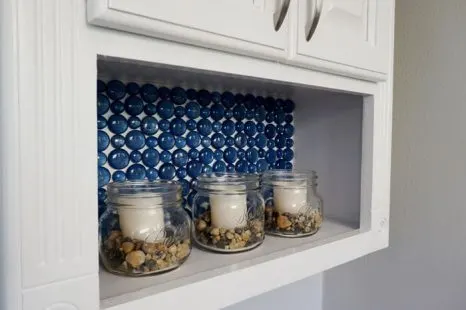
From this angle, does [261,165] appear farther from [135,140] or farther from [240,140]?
[135,140]

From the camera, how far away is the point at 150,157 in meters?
0.75

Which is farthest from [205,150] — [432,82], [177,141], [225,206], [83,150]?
[432,82]

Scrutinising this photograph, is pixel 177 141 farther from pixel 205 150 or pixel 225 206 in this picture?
pixel 225 206

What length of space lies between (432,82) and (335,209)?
38 centimetres

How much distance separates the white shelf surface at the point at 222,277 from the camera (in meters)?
0.51

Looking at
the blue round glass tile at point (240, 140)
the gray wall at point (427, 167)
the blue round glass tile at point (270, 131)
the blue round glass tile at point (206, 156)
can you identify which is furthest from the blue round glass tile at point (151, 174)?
the gray wall at point (427, 167)

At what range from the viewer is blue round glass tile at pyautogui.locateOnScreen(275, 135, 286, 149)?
99 cm

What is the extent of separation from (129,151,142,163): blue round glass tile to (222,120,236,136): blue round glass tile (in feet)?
0.67

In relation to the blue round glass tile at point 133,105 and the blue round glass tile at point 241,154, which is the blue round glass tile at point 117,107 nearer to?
the blue round glass tile at point 133,105

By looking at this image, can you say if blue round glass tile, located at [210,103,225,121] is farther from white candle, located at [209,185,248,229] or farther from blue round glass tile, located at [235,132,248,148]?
white candle, located at [209,185,248,229]

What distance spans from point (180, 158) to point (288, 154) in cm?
33

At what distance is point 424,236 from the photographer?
101cm

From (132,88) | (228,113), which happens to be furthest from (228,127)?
(132,88)

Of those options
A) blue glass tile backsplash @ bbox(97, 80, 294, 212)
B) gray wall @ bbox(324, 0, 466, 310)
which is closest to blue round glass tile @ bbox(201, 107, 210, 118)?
blue glass tile backsplash @ bbox(97, 80, 294, 212)
